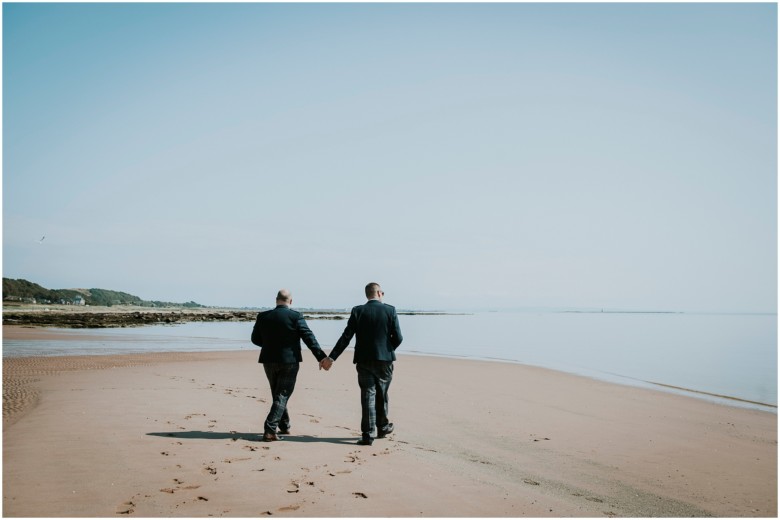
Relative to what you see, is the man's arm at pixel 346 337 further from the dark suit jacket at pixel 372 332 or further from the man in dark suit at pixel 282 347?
the man in dark suit at pixel 282 347

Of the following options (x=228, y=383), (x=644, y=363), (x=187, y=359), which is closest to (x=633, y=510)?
(x=228, y=383)

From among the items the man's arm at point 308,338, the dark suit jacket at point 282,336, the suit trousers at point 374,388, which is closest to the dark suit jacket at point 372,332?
the suit trousers at point 374,388

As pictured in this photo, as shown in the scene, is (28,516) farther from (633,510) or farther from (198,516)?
(633,510)

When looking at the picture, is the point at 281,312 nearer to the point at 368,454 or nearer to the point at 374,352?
the point at 374,352

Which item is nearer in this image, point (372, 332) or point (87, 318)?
point (372, 332)

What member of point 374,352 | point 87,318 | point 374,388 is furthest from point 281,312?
point 87,318

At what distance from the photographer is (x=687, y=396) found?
16.5 m

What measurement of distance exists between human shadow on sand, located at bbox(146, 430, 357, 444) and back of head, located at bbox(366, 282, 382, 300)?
2223 millimetres

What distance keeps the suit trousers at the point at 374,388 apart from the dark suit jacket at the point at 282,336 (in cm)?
72

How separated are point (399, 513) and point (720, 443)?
26.1 ft

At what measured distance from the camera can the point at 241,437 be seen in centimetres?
809

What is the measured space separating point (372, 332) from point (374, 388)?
2.83 ft

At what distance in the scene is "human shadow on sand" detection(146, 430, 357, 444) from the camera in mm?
7965

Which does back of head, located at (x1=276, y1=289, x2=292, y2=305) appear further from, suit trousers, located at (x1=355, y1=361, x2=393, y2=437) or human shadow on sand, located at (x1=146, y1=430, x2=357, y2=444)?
human shadow on sand, located at (x1=146, y1=430, x2=357, y2=444)
